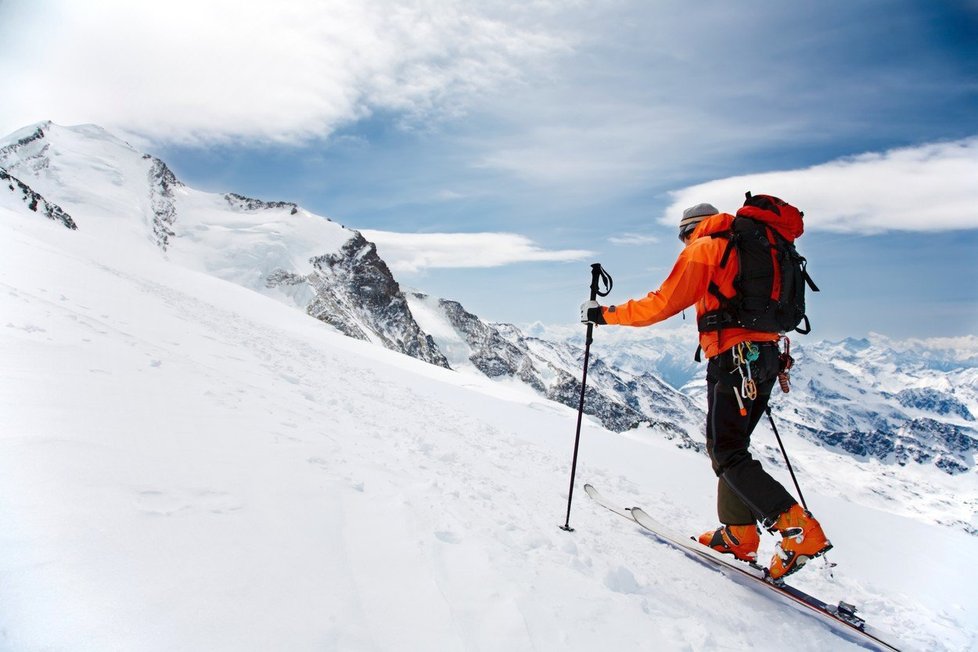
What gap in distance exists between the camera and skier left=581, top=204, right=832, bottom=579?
454cm

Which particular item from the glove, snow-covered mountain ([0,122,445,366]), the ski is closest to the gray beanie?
the glove

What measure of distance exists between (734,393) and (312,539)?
158 inches

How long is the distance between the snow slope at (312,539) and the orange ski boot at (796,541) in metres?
0.41

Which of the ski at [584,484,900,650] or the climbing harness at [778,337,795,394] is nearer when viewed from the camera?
the ski at [584,484,900,650]

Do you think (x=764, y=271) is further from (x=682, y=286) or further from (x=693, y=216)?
(x=693, y=216)

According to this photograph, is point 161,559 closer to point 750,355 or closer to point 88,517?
point 88,517

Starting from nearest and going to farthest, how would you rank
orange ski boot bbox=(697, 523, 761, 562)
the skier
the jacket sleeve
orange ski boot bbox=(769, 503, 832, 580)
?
1. orange ski boot bbox=(769, 503, 832, 580)
2. the skier
3. the jacket sleeve
4. orange ski boot bbox=(697, 523, 761, 562)

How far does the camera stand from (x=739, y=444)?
4930 mm

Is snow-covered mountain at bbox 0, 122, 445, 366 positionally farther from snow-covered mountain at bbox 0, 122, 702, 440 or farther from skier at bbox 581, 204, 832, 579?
skier at bbox 581, 204, 832, 579

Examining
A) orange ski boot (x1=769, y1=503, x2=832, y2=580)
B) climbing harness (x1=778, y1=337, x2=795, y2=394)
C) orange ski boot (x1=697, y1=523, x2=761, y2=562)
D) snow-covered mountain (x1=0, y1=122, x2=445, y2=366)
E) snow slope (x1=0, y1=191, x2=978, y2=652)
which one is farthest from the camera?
snow-covered mountain (x1=0, y1=122, x2=445, y2=366)

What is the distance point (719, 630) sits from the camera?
3.55 meters

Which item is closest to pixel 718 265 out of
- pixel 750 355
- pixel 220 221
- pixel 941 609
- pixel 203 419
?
pixel 750 355

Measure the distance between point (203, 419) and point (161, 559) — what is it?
2553 mm

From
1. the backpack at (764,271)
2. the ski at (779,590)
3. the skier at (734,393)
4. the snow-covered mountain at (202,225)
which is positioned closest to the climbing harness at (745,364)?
the skier at (734,393)
